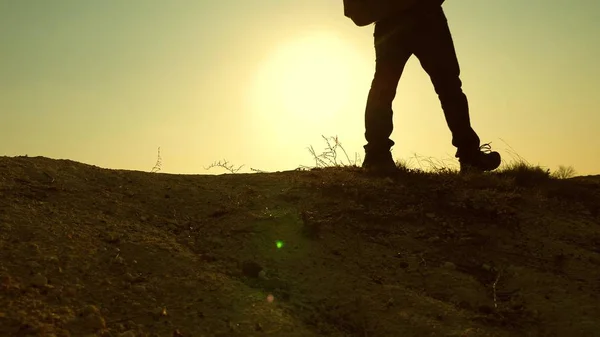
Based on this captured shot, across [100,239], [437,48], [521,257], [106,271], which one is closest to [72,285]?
[106,271]

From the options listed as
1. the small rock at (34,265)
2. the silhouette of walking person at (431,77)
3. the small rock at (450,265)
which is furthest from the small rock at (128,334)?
the silhouette of walking person at (431,77)

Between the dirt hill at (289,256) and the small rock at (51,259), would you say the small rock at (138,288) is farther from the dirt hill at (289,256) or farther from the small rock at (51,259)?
the small rock at (51,259)

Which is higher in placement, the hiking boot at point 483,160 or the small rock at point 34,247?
the hiking boot at point 483,160

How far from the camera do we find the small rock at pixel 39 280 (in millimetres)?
2686

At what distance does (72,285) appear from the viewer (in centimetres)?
275

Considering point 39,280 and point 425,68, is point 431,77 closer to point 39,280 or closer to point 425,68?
point 425,68

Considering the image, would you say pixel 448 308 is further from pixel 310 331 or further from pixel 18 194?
pixel 18 194

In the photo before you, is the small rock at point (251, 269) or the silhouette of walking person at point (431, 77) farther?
the silhouette of walking person at point (431, 77)

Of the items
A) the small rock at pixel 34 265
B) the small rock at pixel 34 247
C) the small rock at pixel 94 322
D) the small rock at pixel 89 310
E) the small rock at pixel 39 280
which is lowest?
the small rock at pixel 94 322

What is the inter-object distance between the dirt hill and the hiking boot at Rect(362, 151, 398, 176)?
55 centimetres

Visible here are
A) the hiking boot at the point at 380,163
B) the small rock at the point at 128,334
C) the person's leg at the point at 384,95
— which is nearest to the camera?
the small rock at the point at 128,334

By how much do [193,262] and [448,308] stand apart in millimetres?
1360

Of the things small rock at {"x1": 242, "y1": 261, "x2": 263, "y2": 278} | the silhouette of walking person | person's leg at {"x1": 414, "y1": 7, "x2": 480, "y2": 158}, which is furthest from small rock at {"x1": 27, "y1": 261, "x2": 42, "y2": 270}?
person's leg at {"x1": 414, "y1": 7, "x2": 480, "y2": 158}

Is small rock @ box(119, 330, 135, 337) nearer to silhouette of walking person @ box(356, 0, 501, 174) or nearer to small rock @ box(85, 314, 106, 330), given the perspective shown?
small rock @ box(85, 314, 106, 330)
